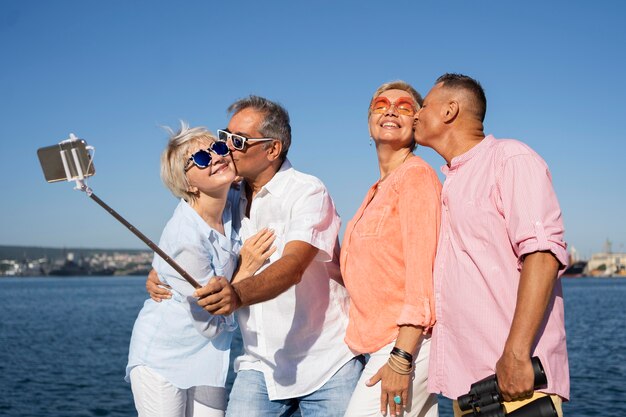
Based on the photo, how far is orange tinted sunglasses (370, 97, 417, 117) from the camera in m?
4.02

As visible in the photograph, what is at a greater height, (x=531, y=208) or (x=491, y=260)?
(x=531, y=208)

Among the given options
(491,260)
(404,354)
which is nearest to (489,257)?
(491,260)

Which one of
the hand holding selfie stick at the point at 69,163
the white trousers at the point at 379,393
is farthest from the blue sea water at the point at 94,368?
the hand holding selfie stick at the point at 69,163

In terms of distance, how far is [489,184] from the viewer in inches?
123

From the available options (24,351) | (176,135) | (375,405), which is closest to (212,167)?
(176,135)

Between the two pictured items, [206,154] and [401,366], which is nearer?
[401,366]

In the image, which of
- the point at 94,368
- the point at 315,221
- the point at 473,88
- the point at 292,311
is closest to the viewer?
the point at 473,88

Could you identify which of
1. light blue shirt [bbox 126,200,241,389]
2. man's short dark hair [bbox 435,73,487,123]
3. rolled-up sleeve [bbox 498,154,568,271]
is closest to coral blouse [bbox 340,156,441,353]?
man's short dark hair [bbox 435,73,487,123]

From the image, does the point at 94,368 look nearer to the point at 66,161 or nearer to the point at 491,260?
the point at 66,161

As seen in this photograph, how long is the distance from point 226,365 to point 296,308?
22.3 inches

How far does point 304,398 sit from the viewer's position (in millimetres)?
4129

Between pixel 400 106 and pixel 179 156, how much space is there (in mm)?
1332

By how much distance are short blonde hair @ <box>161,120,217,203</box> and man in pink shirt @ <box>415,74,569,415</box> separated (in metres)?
→ 1.37

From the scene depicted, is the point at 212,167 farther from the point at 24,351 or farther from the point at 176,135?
the point at 24,351
